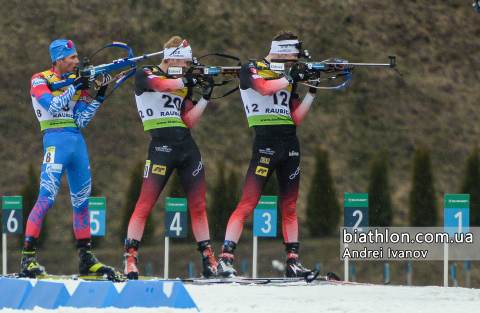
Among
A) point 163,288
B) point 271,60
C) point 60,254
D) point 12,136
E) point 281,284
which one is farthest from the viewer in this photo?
point 12,136

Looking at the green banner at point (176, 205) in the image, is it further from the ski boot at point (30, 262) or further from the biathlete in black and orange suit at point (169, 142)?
the ski boot at point (30, 262)

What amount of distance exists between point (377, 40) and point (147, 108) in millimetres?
14974

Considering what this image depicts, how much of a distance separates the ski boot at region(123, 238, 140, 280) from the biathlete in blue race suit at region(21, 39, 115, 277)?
0.18 m

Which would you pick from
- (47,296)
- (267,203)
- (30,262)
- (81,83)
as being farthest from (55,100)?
(267,203)

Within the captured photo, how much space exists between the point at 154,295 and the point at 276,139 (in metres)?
2.76

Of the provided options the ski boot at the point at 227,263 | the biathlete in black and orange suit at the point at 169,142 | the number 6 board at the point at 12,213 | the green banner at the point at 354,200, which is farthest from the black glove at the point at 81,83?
the green banner at the point at 354,200

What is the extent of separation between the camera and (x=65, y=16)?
20812mm

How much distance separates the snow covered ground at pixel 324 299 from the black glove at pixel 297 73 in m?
1.90

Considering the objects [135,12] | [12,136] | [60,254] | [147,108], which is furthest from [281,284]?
[135,12]

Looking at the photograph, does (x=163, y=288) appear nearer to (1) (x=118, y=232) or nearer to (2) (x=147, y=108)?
(2) (x=147, y=108)

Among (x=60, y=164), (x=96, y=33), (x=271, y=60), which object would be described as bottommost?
(x=60, y=164)

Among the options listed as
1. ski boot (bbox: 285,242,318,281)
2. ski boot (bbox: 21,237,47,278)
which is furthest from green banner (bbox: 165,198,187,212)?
ski boot (bbox: 21,237,47,278)

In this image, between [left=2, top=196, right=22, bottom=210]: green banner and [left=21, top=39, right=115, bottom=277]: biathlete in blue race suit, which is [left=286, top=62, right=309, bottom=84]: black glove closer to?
[left=21, top=39, right=115, bottom=277]: biathlete in blue race suit

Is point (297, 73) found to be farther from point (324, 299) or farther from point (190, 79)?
point (324, 299)
